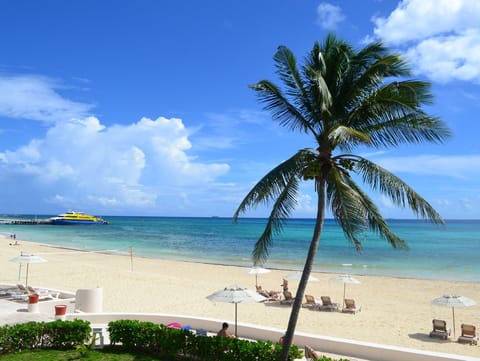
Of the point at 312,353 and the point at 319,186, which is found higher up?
the point at 319,186

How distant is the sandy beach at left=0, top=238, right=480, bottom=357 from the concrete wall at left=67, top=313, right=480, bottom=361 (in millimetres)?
2808

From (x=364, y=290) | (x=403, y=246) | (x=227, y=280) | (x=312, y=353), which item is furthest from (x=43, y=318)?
(x=364, y=290)

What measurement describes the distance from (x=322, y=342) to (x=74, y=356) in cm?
547

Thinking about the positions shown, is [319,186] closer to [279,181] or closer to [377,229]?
[279,181]

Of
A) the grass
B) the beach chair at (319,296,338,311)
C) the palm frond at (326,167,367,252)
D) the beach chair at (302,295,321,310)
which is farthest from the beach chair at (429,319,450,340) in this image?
the grass

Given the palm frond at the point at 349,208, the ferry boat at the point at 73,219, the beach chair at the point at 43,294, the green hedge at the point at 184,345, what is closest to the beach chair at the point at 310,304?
the green hedge at the point at 184,345

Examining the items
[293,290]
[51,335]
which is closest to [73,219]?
[293,290]

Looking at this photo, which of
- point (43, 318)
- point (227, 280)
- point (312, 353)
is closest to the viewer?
point (312, 353)

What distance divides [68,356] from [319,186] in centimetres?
611

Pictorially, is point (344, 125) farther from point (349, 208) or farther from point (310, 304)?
point (310, 304)

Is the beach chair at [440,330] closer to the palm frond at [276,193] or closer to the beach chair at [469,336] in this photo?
the beach chair at [469,336]

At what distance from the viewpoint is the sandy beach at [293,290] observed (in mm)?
13477

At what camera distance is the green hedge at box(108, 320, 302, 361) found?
786 centimetres

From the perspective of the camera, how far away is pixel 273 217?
819 cm
